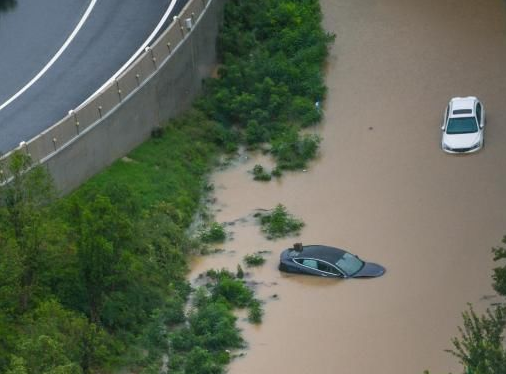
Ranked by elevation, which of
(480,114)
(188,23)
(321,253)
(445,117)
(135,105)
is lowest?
(321,253)

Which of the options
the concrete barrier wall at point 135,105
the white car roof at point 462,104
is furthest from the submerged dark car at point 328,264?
the white car roof at point 462,104

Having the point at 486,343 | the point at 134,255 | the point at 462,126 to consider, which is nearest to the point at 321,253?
the point at 134,255

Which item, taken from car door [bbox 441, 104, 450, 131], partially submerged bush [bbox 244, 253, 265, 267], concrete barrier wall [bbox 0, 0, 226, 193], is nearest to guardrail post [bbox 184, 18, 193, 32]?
concrete barrier wall [bbox 0, 0, 226, 193]

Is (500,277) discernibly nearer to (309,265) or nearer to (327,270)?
(327,270)

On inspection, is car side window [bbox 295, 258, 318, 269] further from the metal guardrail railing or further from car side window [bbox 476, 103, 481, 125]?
car side window [bbox 476, 103, 481, 125]

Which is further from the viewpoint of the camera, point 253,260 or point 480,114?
point 480,114
